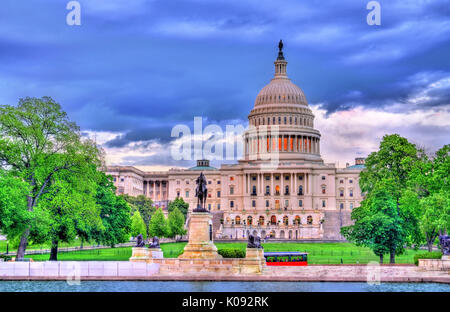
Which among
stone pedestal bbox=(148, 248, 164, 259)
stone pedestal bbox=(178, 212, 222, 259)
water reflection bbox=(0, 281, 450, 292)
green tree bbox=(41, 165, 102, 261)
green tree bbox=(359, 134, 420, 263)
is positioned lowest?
water reflection bbox=(0, 281, 450, 292)

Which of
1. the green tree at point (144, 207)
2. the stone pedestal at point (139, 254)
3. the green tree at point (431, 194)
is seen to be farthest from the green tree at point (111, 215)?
the green tree at point (144, 207)

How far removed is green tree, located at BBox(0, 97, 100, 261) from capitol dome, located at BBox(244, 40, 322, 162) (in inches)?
4462

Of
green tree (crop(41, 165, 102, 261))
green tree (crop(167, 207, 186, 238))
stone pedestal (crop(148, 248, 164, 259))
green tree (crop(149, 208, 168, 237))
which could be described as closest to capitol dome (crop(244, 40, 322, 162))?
green tree (crop(167, 207, 186, 238))

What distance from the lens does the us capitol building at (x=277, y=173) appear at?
163250mm

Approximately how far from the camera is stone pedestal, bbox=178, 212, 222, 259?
5353 cm

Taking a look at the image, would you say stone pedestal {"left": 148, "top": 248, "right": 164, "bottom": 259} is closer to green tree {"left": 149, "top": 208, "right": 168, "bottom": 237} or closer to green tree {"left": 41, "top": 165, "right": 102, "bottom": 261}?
green tree {"left": 41, "top": 165, "right": 102, "bottom": 261}

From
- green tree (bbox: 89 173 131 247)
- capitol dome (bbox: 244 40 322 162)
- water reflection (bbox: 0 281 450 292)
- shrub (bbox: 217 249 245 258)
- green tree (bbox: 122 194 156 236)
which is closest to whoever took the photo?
water reflection (bbox: 0 281 450 292)

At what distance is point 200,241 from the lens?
54312mm

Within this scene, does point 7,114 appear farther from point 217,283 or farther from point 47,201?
point 217,283

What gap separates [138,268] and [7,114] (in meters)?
17.2

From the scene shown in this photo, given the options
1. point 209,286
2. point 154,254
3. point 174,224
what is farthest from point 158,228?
point 209,286

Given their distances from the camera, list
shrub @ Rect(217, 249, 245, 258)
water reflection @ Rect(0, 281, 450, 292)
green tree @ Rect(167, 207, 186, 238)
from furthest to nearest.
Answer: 1. green tree @ Rect(167, 207, 186, 238)
2. shrub @ Rect(217, 249, 245, 258)
3. water reflection @ Rect(0, 281, 450, 292)

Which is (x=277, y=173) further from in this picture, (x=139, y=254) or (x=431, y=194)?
(x=139, y=254)
